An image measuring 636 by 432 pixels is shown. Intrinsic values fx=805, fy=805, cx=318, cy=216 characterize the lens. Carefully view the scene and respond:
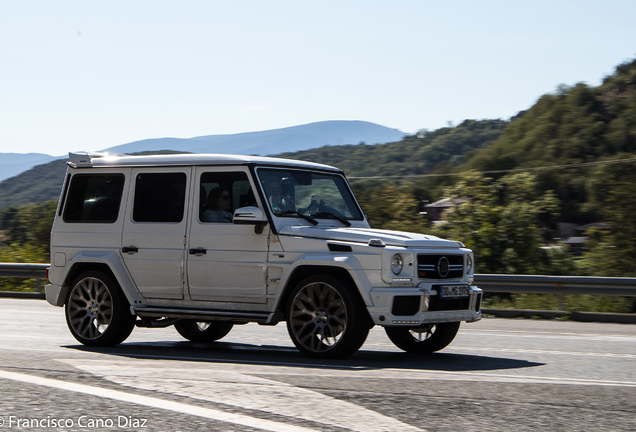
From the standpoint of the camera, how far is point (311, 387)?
584 cm

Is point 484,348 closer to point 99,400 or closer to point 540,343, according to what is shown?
A: point 540,343

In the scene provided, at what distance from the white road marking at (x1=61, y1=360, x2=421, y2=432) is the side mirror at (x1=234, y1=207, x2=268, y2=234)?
148 cm

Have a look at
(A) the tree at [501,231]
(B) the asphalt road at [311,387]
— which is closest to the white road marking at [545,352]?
(B) the asphalt road at [311,387]

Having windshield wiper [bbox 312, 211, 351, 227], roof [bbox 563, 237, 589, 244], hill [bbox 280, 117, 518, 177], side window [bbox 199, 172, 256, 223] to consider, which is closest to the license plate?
windshield wiper [bbox 312, 211, 351, 227]

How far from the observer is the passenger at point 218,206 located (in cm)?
841

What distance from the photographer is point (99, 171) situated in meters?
9.34

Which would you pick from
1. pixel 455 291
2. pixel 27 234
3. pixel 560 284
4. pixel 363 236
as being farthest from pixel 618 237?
pixel 27 234

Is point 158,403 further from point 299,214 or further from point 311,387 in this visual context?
point 299,214

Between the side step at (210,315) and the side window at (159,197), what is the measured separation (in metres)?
0.98

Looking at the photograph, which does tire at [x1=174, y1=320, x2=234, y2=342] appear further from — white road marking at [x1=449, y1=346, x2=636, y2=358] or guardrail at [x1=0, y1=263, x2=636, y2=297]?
guardrail at [x1=0, y1=263, x2=636, y2=297]

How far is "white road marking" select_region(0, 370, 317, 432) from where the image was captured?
4551mm

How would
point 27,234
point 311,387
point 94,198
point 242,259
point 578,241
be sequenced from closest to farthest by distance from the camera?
point 311,387 → point 242,259 → point 94,198 → point 578,241 → point 27,234

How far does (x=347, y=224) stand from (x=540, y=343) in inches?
111

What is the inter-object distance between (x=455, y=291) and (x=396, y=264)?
31.2 inches
